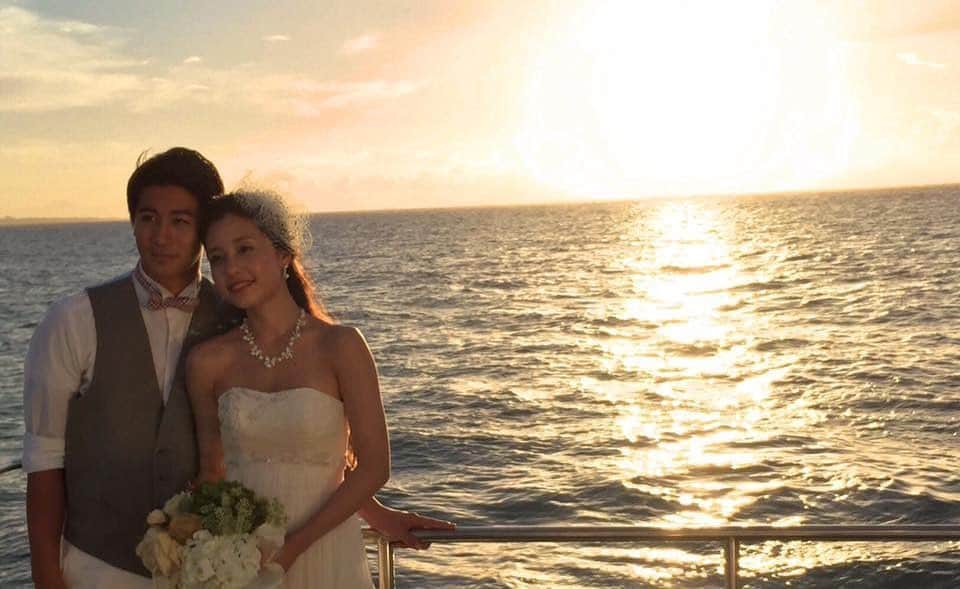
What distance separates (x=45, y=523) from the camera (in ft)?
10.3

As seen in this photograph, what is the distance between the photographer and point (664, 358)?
28203mm

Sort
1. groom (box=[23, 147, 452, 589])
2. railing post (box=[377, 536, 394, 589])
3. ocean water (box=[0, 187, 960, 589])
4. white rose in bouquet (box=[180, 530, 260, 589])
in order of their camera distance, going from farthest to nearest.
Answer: ocean water (box=[0, 187, 960, 589]) < railing post (box=[377, 536, 394, 589]) < groom (box=[23, 147, 452, 589]) < white rose in bouquet (box=[180, 530, 260, 589])

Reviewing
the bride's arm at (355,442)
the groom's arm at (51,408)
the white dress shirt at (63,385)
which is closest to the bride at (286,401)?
the bride's arm at (355,442)

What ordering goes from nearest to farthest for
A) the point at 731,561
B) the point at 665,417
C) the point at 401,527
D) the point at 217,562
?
the point at 217,562 < the point at 731,561 < the point at 401,527 < the point at 665,417

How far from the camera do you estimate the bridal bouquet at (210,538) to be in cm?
283

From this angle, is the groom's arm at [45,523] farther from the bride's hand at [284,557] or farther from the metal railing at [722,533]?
the metal railing at [722,533]

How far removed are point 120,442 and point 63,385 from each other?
0.22m

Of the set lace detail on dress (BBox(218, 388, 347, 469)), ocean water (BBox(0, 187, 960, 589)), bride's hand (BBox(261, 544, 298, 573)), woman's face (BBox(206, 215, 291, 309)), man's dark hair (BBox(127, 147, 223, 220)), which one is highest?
man's dark hair (BBox(127, 147, 223, 220))

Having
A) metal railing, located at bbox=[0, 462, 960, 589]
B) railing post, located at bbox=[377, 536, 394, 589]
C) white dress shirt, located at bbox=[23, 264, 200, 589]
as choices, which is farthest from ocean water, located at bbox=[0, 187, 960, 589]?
metal railing, located at bbox=[0, 462, 960, 589]

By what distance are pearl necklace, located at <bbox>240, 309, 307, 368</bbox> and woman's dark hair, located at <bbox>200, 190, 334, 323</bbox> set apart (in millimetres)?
75

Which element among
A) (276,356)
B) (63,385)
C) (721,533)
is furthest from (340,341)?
(721,533)

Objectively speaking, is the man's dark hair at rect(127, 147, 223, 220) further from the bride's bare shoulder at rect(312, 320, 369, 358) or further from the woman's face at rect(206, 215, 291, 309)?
the bride's bare shoulder at rect(312, 320, 369, 358)

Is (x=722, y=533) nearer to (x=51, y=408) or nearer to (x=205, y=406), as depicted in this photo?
(x=205, y=406)

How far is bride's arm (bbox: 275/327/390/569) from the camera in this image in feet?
10.4
